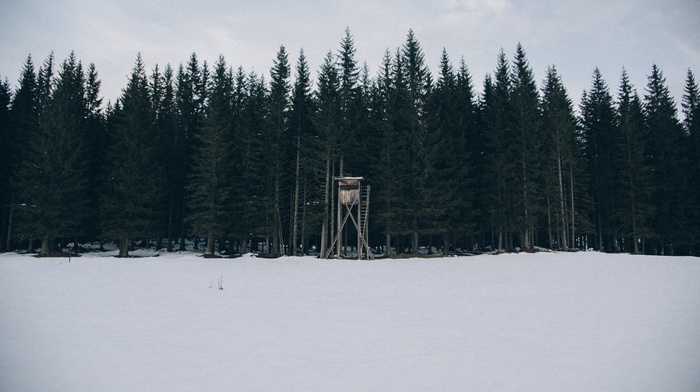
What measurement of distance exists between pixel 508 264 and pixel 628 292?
9.56m

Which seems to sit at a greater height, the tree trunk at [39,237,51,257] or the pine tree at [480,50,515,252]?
the pine tree at [480,50,515,252]

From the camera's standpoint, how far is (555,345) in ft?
23.0

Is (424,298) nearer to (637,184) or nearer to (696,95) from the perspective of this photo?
(637,184)

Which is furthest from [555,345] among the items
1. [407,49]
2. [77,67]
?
[77,67]

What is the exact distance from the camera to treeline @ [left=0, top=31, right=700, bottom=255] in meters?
32.6

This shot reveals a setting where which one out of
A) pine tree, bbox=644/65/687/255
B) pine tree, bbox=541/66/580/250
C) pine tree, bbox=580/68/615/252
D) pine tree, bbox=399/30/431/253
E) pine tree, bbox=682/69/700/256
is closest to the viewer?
pine tree, bbox=399/30/431/253

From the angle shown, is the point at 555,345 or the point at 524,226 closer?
the point at 555,345

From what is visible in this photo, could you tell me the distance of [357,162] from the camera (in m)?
34.9

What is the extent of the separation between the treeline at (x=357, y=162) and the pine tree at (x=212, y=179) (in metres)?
0.19

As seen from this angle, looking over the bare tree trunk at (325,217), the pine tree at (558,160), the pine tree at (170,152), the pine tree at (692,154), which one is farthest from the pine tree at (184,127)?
the pine tree at (692,154)

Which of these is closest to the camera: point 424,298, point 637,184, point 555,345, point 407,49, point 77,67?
point 555,345

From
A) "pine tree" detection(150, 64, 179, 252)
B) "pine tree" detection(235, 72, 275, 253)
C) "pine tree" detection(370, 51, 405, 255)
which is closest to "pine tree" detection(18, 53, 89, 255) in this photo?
"pine tree" detection(150, 64, 179, 252)

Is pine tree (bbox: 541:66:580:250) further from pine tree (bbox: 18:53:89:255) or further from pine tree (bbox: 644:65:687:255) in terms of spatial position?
pine tree (bbox: 18:53:89:255)

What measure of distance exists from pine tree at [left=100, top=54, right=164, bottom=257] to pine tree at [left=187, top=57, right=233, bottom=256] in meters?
3.99
